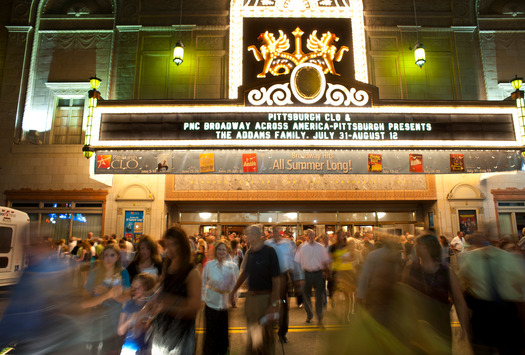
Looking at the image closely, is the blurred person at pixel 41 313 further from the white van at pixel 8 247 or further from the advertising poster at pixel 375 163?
the advertising poster at pixel 375 163

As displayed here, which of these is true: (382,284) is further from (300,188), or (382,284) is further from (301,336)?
(300,188)

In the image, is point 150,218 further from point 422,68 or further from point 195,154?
point 422,68

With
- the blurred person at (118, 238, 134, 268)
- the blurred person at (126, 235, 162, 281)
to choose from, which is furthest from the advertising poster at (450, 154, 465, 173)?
the blurred person at (126, 235, 162, 281)

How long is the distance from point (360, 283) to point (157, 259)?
280cm

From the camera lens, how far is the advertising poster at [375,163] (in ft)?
40.2

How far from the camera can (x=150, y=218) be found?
15062 millimetres

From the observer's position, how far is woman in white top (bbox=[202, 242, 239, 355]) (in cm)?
484

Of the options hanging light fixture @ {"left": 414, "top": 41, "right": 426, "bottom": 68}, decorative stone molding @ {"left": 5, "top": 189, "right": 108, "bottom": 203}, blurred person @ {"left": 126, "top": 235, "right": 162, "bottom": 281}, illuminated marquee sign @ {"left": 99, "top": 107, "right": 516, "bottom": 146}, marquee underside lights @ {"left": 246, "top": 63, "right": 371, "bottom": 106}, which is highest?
hanging light fixture @ {"left": 414, "top": 41, "right": 426, "bottom": 68}

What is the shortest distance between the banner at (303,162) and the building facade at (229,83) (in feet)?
4.25

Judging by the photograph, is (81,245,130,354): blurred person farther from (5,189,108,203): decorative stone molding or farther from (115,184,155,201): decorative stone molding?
(5,189,108,203): decorative stone molding

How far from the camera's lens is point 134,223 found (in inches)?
591

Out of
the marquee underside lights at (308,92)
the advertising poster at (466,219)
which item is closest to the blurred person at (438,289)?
the marquee underside lights at (308,92)

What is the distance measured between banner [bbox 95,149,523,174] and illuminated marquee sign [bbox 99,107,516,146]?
1.64 ft

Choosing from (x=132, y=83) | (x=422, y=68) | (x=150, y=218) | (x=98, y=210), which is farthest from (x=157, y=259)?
(x=422, y=68)
